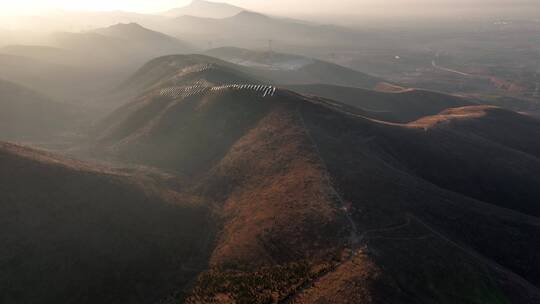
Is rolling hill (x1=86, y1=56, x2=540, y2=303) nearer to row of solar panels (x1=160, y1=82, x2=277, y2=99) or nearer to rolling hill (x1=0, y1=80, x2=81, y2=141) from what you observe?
row of solar panels (x1=160, y1=82, x2=277, y2=99)

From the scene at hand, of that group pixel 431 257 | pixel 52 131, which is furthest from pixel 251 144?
pixel 52 131

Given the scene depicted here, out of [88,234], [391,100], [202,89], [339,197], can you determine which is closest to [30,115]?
[202,89]

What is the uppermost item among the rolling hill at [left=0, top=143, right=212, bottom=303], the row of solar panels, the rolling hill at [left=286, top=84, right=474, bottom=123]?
the row of solar panels

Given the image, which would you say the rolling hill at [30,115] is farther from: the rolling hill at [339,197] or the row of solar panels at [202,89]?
the row of solar panels at [202,89]

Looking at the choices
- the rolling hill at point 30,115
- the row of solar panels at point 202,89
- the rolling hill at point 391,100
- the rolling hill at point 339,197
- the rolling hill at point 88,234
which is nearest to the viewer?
the rolling hill at point 339,197

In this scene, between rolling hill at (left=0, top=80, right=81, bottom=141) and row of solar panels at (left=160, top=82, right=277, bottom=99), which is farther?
rolling hill at (left=0, top=80, right=81, bottom=141)

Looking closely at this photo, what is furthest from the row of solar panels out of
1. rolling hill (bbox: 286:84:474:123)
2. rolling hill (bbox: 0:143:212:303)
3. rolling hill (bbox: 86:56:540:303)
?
rolling hill (bbox: 286:84:474:123)

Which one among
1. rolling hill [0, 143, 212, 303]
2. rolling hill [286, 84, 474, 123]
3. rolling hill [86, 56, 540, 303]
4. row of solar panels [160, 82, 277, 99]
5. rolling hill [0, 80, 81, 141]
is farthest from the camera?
rolling hill [286, 84, 474, 123]

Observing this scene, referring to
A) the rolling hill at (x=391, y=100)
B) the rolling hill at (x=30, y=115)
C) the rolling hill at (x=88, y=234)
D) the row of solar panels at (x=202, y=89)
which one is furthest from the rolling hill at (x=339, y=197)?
the rolling hill at (x=391, y=100)

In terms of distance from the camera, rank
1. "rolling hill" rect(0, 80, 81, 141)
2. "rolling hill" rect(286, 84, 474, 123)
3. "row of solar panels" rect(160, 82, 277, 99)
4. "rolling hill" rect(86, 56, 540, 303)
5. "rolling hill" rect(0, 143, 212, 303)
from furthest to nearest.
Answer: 1. "rolling hill" rect(286, 84, 474, 123)
2. "rolling hill" rect(0, 80, 81, 141)
3. "row of solar panels" rect(160, 82, 277, 99)
4. "rolling hill" rect(0, 143, 212, 303)
5. "rolling hill" rect(86, 56, 540, 303)
